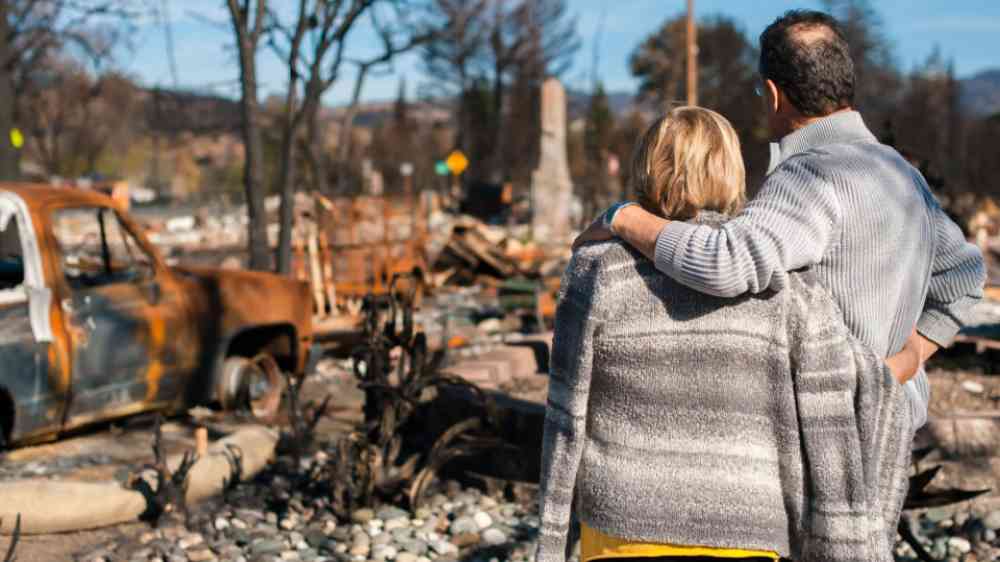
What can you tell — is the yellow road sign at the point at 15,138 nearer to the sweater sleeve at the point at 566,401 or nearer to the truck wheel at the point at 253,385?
the truck wheel at the point at 253,385

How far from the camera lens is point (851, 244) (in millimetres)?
2273

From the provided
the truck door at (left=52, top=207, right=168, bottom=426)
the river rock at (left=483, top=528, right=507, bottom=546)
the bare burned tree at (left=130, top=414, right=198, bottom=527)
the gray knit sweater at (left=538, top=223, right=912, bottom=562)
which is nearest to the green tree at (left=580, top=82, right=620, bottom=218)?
the truck door at (left=52, top=207, right=168, bottom=426)

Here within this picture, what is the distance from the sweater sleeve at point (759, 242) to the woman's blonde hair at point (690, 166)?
0.22ft

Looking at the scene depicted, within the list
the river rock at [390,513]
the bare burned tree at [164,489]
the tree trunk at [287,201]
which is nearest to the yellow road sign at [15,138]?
the tree trunk at [287,201]

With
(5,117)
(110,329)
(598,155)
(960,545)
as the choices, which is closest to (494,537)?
(960,545)

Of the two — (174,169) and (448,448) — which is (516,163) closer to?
(174,169)

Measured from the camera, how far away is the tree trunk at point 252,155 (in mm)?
10047

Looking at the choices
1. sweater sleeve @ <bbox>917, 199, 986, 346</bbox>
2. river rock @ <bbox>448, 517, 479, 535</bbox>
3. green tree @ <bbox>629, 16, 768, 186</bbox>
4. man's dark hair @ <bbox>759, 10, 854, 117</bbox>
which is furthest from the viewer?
green tree @ <bbox>629, 16, 768, 186</bbox>

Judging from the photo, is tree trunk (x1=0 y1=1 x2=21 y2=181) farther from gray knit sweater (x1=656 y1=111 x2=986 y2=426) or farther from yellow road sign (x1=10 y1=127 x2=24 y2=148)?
gray knit sweater (x1=656 y1=111 x2=986 y2=426)

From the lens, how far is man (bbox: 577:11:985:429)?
2088 millimetres

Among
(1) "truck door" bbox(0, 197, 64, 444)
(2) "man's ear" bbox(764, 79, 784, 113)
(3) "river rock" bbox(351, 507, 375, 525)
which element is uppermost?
(2) "man's ear" bbox(764, 79, 784, 113)

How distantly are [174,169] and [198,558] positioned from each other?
238ft

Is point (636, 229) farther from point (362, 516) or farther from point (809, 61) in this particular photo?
point (362, 516)

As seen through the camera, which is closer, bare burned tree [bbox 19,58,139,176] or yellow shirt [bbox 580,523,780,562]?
yellow shirt [bbox 580,523,780,562]
